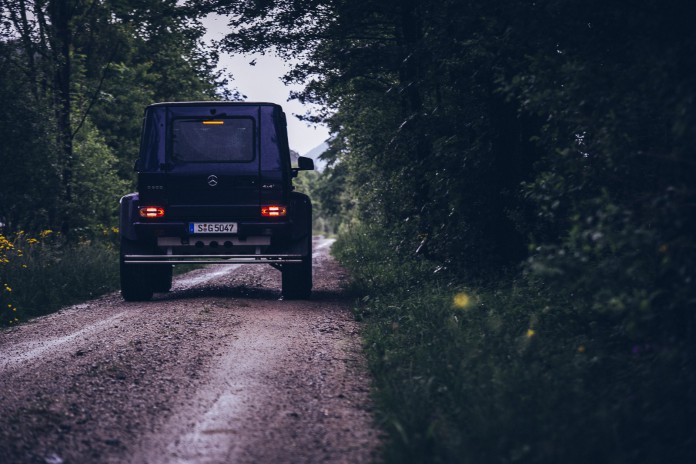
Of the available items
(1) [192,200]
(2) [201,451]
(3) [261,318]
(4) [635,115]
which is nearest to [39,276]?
(1) [192,200]

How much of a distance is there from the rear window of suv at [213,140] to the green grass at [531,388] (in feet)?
13.2

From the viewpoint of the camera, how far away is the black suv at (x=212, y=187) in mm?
10547

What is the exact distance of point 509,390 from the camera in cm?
463

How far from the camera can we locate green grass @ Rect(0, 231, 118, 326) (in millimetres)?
10633

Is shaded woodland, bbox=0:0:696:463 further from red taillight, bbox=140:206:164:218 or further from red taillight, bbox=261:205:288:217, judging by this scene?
red taillight, bbox=140:206:164:218

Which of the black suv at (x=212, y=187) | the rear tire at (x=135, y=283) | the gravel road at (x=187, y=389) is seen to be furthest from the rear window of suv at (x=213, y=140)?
the gravel road at (x=187, y=389)

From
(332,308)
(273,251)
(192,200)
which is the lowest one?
(332,308)

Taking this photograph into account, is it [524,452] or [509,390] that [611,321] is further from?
[524,452]

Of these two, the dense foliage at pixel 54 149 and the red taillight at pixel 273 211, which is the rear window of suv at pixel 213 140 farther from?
the dense foliage at pixel 54 149

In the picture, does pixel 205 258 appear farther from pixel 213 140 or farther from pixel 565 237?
pixel 565 237

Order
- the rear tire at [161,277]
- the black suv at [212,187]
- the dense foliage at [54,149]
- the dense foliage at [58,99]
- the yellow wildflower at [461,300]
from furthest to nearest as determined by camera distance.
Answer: the dense foliage at [58,99], the dense foliage at [54,149], the rear tire at [161,277], the black suv at [212,187], the yellow wildflower at [461,300]

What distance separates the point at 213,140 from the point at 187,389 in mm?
5756

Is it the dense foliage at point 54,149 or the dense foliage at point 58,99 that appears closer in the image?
the dense foliage at point 54,149

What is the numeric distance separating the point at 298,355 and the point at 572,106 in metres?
Result: 3.34
